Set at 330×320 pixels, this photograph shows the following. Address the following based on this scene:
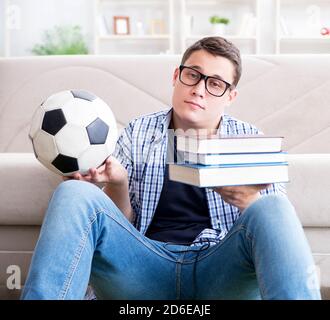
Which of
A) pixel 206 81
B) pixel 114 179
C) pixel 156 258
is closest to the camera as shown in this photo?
pixel 156 258

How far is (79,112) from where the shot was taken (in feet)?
3.55

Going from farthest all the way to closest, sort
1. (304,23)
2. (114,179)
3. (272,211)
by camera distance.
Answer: (304,23) → (114,179) → (272,211)

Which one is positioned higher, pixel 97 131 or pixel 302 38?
pixel 97 131

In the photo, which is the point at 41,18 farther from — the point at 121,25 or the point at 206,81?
the point at 206,81

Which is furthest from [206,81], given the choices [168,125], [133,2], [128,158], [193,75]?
[133,2]

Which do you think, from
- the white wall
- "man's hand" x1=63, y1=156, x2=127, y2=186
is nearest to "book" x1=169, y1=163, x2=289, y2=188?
"man's hand" x1=63, y1=156, x2=127, y2=186

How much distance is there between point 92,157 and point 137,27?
12.7ft

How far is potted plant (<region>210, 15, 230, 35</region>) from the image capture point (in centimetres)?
467

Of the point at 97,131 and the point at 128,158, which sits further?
the point at 128,158

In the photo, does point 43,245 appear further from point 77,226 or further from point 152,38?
point 152,38

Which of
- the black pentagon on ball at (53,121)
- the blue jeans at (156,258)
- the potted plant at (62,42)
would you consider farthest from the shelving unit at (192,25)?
the blue jeans at (156,258)

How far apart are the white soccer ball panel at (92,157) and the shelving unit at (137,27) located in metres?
3.72

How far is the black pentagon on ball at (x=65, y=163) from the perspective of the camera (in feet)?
3.45
